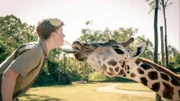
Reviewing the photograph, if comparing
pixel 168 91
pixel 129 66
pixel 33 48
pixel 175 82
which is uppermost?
pixel 33 48

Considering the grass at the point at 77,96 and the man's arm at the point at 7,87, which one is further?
the grass at the point at 77,96

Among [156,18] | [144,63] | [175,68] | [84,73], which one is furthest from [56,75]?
[144,63]

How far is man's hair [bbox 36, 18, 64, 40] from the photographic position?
2.61m

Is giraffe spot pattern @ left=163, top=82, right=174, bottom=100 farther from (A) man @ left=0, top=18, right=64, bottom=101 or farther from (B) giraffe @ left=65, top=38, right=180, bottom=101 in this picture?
(A) man @ left=0, top=18, right=64, bottom=101

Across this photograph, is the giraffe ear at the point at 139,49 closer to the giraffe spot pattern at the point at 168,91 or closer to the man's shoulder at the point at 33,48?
the giraffe spot pattern at the point at 168,91

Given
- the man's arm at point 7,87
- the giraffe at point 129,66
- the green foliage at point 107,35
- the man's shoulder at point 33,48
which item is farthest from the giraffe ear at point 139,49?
the green foliage at point 107,35

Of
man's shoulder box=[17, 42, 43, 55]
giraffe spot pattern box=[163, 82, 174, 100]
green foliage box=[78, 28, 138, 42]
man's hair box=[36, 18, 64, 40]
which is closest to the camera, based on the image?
man's shoulder box=[17, 42, 43, 55]

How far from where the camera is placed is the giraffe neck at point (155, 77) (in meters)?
4.39

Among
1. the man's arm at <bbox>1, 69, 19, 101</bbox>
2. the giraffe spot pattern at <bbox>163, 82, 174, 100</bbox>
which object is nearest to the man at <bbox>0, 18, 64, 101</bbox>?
the man's arm at <bbox>1, 69, 19, 101</bbox>

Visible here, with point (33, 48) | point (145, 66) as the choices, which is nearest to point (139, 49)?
point (145, 66)

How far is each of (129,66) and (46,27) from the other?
2.39 m

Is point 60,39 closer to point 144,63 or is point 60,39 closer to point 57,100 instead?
point 144,63

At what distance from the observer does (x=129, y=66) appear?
4594 millimetres

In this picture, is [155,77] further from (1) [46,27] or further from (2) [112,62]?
(1) [46,27]
